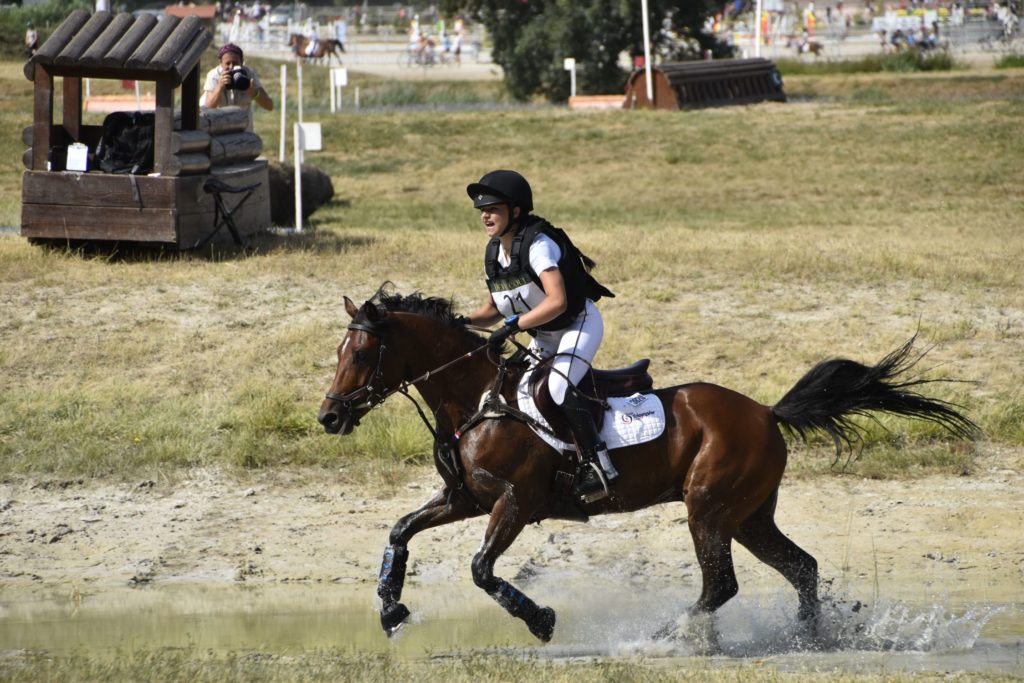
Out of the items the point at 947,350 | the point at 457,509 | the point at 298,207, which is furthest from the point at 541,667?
the point at 298,207

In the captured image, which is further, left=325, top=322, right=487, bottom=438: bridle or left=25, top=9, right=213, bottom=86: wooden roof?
left=25, top=9, right=213, bottom=86: wooden roof

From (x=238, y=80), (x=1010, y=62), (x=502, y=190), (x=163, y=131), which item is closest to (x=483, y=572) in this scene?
(x=502, y=190)

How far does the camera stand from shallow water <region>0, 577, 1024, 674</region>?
6.75 meters

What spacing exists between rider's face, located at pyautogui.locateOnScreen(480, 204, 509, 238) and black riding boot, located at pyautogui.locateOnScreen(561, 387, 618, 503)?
0.88 metres

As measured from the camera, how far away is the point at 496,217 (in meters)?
6.48

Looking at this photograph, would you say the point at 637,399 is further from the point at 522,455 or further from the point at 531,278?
the point at 531,278

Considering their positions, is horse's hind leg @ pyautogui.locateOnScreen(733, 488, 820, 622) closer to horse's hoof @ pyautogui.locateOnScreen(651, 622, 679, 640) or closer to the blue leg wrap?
horse's hoof @ pyautogui.locateOnScreen(651, 622, 679, 640)

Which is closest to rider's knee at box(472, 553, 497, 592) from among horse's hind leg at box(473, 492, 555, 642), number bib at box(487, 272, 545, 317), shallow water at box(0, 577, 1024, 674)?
horse's hind leg at box(473, 492, 555, 642)

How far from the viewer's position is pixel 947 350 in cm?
1157

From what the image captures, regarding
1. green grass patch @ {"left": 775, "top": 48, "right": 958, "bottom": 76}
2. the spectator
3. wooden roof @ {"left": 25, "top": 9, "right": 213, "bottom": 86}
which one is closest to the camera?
wooden roof @ {"left": 25, "top": 9, "right": 213, "bottom": 86}

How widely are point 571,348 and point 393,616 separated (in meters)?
1.61

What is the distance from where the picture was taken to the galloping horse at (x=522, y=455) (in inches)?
251

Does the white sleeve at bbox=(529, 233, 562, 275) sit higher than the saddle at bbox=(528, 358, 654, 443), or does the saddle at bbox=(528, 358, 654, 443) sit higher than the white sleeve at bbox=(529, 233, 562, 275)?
the white sleeve at bbox=(529, 233, 562, 275)

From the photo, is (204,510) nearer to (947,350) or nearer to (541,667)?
(541,667)
